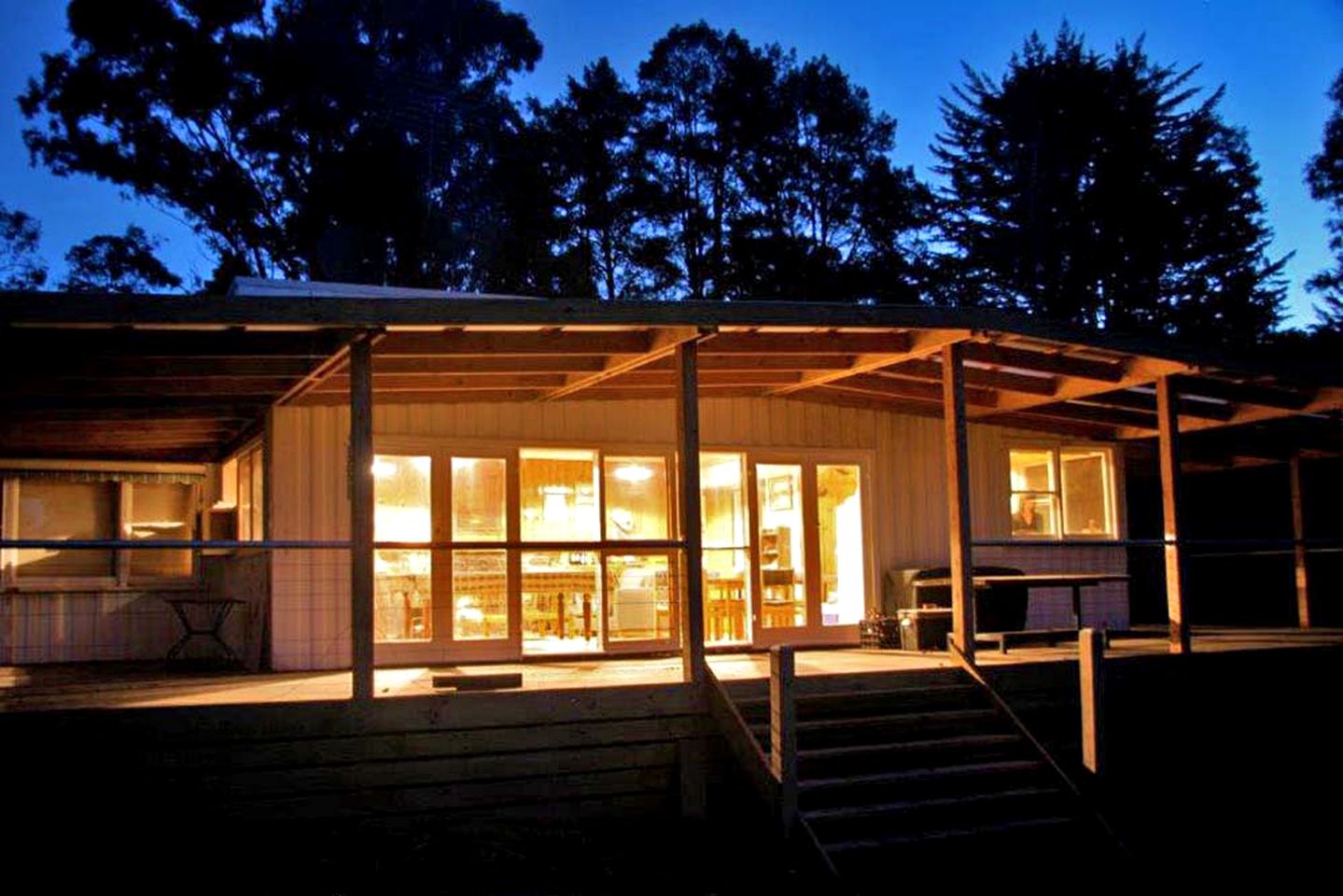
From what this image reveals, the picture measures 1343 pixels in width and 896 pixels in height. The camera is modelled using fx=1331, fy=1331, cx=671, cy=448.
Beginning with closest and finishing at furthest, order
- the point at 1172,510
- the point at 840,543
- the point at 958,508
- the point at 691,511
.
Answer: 1. the point at 691,511
2. the point at 958,508
3. the point at 1172,510
4. the point at 840,543

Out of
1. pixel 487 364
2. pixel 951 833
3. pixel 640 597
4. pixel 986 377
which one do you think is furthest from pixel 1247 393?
pixel 487 364

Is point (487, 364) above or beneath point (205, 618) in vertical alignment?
above

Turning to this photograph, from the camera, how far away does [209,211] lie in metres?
25.1

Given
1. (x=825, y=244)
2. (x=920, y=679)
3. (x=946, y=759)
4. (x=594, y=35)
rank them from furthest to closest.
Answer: (x=594, y=35)
(x=825, y=244)
(x=920, y=679)
(x=946, y=759)

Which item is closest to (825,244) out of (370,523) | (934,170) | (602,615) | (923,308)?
(934,170)

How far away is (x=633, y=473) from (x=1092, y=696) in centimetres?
464

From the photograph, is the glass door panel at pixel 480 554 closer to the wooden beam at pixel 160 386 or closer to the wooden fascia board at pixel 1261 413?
the wooden beam at pixel 160 386

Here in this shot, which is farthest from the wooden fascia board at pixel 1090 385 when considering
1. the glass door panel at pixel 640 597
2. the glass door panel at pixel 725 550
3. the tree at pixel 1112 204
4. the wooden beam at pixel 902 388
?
the tree at pixel 1112 204

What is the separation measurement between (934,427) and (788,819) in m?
6.38

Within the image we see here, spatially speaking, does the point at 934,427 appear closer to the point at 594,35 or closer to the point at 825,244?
the point at 825,244

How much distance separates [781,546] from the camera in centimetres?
1205

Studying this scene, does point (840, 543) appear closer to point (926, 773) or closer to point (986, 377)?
point (986, 377)

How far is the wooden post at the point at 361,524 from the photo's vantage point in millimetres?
7312

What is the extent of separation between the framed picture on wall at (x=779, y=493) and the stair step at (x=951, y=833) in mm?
4932
